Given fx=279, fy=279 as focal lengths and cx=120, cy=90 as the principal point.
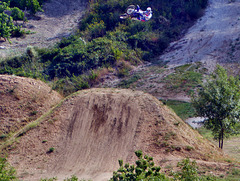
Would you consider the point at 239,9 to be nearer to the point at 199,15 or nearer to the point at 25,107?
the point at 199,15

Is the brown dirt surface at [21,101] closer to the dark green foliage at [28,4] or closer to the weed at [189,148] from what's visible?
the weed at [189,148]

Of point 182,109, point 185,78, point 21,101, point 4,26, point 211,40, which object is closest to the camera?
point 21,101

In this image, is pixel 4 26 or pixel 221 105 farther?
pixel 4 26

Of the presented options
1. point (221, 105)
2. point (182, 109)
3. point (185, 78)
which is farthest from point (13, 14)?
point (221, 105)

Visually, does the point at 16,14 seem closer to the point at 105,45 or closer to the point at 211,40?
the point at 105,45

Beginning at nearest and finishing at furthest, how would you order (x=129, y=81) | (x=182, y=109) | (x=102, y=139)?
1. (x=102, y=139)
2. (x=182, y=109)
3. (x=129, y=81)

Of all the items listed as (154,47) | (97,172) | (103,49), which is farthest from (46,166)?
(154,47)
